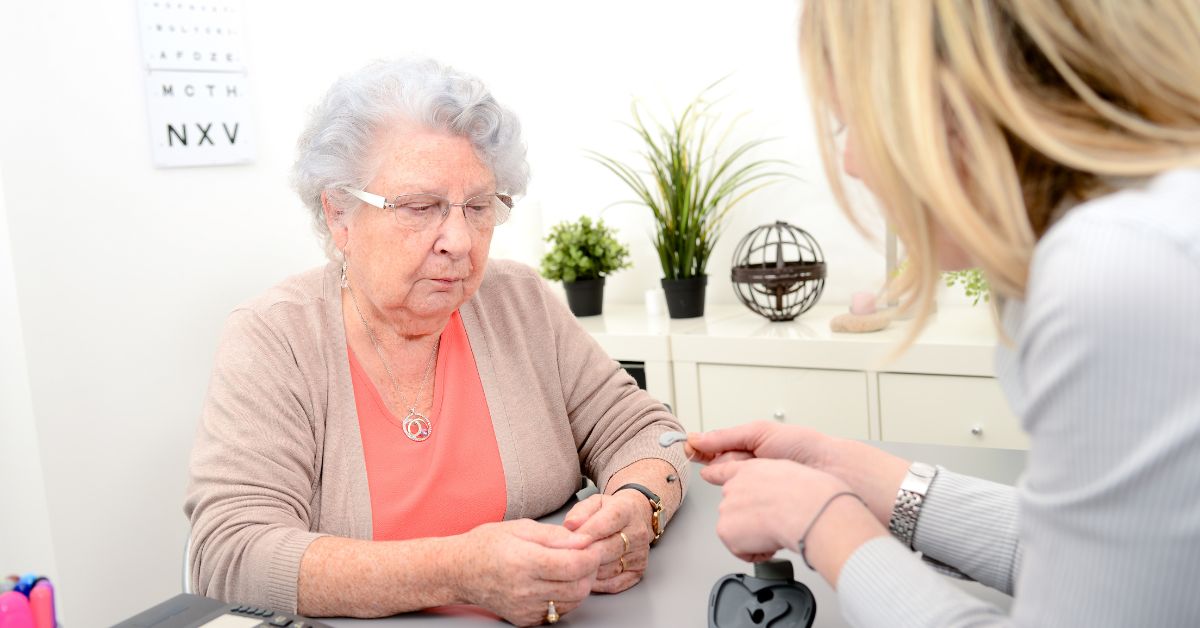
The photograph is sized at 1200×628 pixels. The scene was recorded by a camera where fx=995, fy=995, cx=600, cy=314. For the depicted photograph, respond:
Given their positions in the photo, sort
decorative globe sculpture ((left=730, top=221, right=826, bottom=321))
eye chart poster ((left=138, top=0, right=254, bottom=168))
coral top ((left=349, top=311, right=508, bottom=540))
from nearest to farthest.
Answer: coral top ((left=349, top=311, right=508, bottom=540)) → eye chart poster ((left=138, top=0, right=254, bottom=168)) → decorative globe sculpture ((left=730, top=221, right=826, bottom=321))

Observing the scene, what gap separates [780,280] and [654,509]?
1436 millimetres

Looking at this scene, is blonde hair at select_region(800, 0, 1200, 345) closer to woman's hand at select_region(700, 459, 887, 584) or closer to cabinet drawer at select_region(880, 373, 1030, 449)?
woman's hand at select_region(700, 459, 887, 584)

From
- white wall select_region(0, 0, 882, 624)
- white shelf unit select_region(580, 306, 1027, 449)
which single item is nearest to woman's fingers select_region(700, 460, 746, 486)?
white shelf unit select_region(580, 306, 1027, 449)

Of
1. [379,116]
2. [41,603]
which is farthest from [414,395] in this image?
[41,603]

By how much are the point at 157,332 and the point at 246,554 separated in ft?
2.88

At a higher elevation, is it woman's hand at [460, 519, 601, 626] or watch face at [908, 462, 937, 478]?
watch face at [908, 462, 937, 478]

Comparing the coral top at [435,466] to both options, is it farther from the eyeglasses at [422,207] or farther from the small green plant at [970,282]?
the small green plant at [970,282]

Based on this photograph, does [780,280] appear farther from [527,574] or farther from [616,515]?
[527,574]

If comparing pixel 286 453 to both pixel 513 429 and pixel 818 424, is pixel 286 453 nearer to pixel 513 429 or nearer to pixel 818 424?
pixel 513 429

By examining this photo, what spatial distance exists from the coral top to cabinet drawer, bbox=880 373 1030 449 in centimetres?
119

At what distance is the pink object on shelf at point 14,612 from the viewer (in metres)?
1.08

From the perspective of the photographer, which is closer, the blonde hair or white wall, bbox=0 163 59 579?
the blonde hair

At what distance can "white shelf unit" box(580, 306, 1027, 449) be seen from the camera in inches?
93.4

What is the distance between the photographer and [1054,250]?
0.74m
